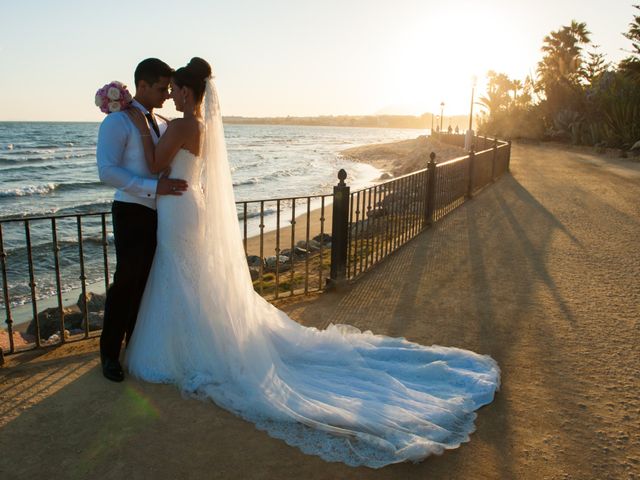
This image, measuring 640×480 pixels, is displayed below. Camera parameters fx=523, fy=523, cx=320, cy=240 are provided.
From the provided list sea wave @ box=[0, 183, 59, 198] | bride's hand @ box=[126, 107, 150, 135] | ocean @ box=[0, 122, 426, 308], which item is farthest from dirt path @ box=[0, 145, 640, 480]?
sea wave @ box=[0, 183, 59, 198]

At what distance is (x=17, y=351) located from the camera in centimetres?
400

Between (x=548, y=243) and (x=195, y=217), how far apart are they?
629cm

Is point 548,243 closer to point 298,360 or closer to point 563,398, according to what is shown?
point 563,398

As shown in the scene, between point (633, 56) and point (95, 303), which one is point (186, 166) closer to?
point (95, 303)

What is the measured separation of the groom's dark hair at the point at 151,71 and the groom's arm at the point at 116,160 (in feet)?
0.99

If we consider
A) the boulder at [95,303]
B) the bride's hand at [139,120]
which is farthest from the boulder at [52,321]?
the bride's hand at [139,120]

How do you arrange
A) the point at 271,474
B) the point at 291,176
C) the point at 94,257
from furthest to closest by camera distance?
1. the point at 291,176
2. the point at 94,257
3. the point at 271,474

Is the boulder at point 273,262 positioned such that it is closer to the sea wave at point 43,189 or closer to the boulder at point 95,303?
the boulder at point 95,303

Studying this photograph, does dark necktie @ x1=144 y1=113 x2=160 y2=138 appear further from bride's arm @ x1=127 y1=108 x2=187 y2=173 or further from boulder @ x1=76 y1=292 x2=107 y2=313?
boulder @ x1=76 y1=292 x2=107 y2=313

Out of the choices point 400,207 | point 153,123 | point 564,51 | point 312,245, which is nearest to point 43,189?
point 312,245

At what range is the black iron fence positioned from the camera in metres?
4.81

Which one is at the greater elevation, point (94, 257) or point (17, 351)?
point (17, 351)

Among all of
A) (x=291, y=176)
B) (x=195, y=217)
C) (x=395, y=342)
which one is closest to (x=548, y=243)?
(x=395, y=342)

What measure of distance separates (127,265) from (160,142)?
855 mm
